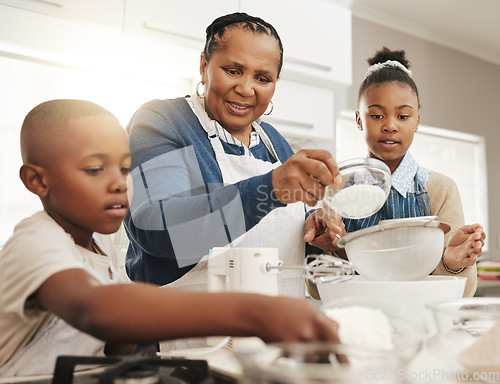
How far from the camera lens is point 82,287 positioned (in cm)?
45

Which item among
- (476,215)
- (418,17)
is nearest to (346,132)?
(418,17)

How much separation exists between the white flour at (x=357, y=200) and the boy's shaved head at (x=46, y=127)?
17.8 inches

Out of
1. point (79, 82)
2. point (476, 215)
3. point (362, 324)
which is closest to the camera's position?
point (362, 324)

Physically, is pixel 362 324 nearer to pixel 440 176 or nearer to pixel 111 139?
pixel 111 139

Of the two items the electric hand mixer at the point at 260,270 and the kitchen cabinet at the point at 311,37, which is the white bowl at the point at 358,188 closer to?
the electric hand mixer at the point at 260,270

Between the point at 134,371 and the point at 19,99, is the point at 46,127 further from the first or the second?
the point at 19,99

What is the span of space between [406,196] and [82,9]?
49.4 inches

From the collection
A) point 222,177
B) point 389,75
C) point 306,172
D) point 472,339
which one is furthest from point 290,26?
point 472,339

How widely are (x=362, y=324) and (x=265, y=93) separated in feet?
2.13

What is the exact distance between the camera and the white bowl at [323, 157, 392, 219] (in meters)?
0.82

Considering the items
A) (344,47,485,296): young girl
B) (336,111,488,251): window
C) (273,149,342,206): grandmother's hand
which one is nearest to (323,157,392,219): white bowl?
(273,149,342,206): grandmother's hand

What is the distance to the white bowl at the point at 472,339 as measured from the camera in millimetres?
466

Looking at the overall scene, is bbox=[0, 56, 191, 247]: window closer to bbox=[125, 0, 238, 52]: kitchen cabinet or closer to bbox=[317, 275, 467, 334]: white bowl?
bbox=[125, 0, 238, 52]: kitchen cabinet

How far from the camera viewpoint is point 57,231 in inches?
22.2
